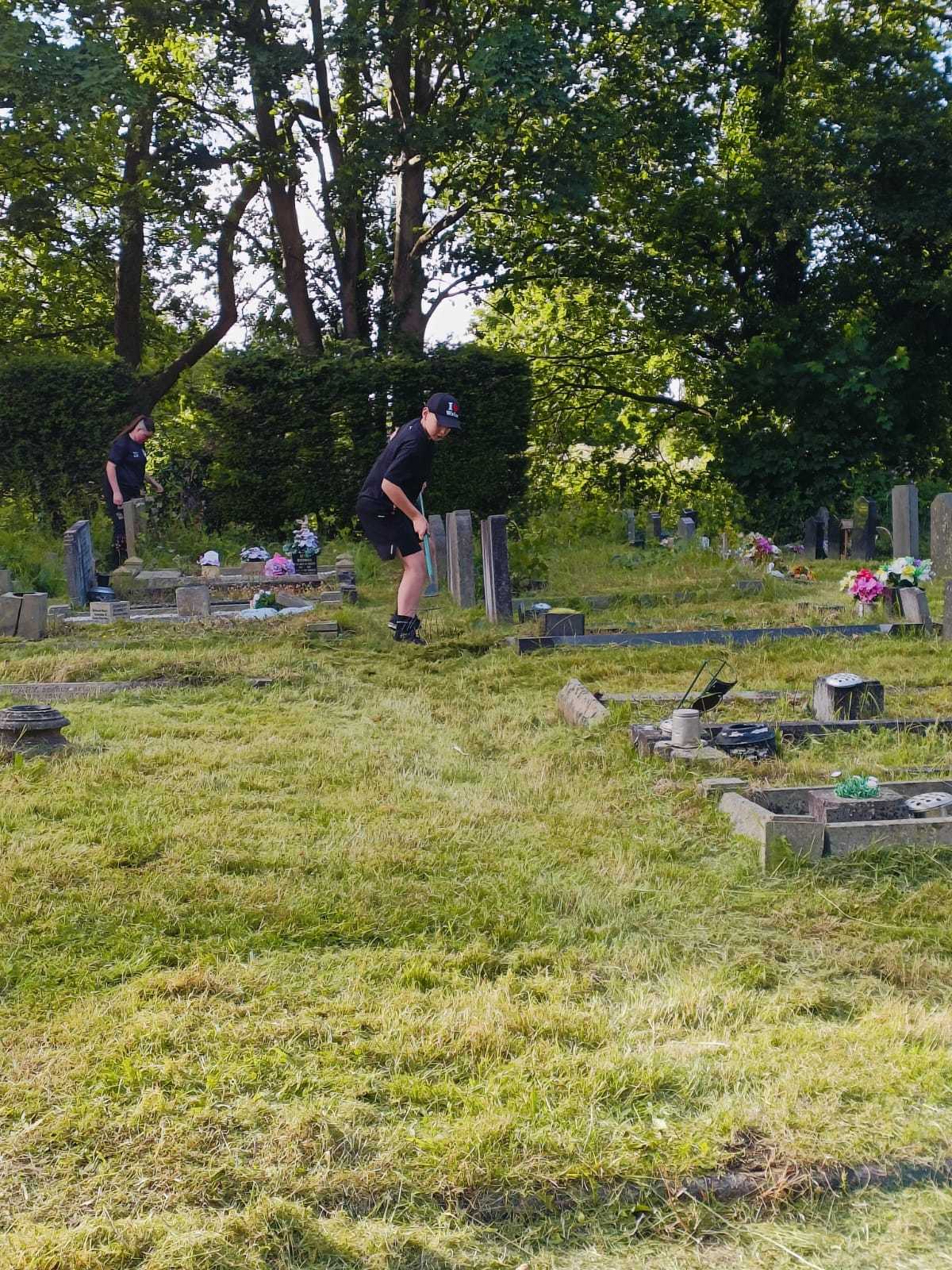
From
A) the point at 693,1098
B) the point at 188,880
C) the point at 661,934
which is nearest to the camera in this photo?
the point at 693,1098

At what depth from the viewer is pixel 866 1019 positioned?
130 inches

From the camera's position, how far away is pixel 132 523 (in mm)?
15758

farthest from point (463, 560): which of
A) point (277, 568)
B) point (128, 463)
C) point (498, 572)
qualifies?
point (128, 463)

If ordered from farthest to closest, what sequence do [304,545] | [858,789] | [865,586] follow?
[304,545]
[865,586]
[858,789]

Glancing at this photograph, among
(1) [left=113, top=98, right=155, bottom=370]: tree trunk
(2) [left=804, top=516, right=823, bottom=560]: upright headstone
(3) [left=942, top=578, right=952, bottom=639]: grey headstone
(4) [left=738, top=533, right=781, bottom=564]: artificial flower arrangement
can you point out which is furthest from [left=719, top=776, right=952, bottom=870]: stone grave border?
(1) [left=113, top=98, right=155, bottom=370]: tree trunk

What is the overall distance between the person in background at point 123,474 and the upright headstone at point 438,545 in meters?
3.73

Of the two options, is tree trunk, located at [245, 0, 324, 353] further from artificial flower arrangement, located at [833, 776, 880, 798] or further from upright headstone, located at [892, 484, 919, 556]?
artificial flower arrangement, located at [833, 776, 880, 798]

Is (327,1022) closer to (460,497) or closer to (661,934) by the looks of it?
(661,934)

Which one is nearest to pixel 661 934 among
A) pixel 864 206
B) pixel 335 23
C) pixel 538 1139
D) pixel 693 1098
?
pixel 693 1098

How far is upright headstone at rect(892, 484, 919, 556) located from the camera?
12922 millimetres

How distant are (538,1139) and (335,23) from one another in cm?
1686

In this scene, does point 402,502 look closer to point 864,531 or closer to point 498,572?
point 498,572

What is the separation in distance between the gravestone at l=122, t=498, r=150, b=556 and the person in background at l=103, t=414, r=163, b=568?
5 centimetres

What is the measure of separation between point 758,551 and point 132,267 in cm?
1230
